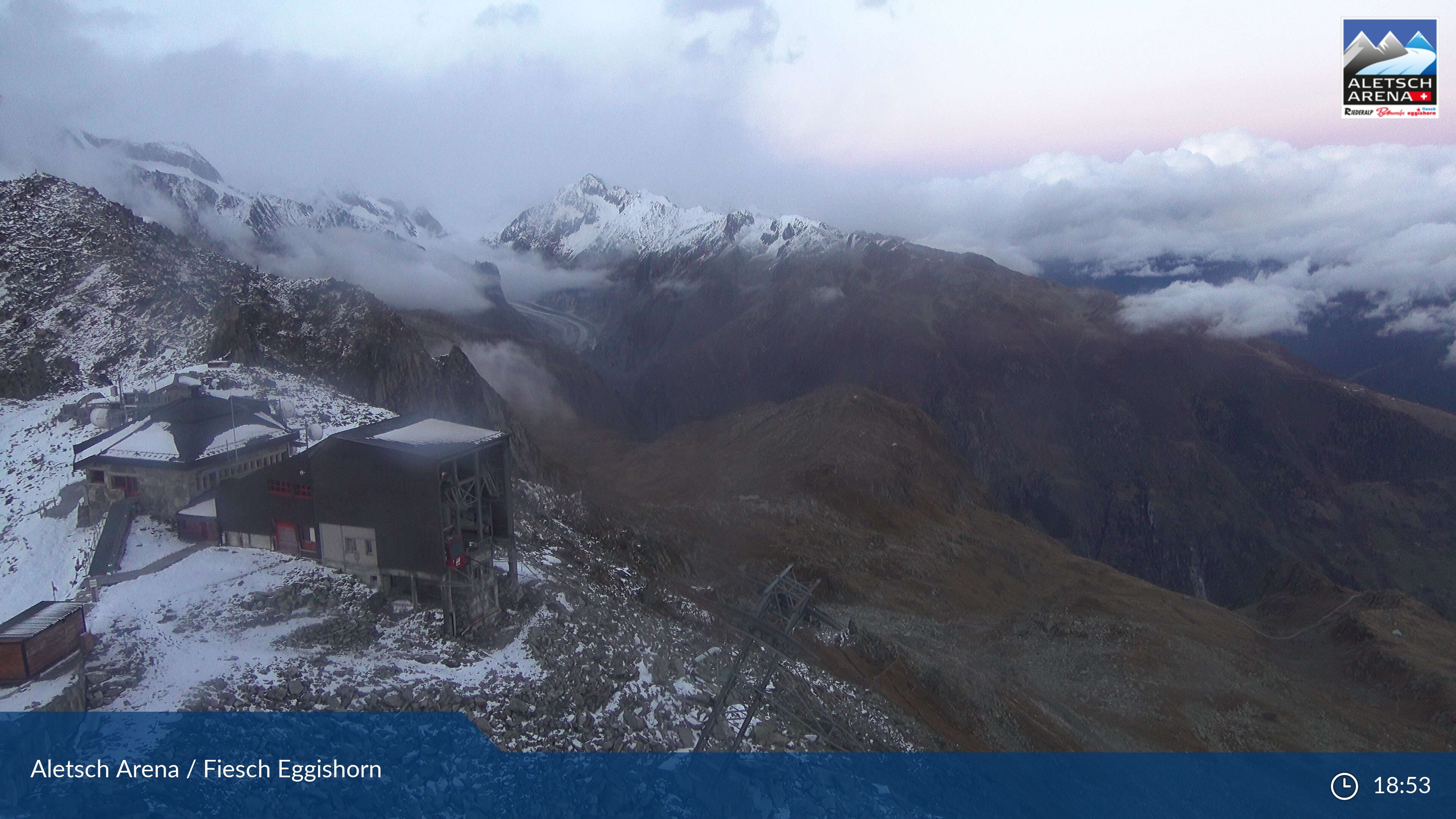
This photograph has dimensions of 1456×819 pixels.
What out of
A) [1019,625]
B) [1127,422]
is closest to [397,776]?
[1019,625]

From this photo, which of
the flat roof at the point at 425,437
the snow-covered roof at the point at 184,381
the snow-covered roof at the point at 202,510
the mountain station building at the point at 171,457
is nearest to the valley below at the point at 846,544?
the snow-covered roof at the point at 202,510

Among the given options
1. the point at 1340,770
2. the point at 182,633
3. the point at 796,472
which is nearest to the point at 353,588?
the point at 182,633

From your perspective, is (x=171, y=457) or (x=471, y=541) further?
(x=171, y=457)

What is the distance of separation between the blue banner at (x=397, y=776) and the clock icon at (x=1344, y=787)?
2156 centimetres

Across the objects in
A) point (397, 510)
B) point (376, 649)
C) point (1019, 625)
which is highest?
point (397, 510)

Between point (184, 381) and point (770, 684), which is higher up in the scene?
point (184, 381)

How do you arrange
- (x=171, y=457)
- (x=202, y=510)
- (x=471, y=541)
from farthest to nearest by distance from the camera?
1. (x=171, y=457)
2. (x=202, y=510)
3. (x=471, y=541)

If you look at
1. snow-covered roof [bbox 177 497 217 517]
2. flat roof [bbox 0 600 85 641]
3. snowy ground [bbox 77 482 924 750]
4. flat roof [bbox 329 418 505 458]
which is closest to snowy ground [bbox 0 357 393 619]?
snow-covered roof [bbox 177 497 217 517]

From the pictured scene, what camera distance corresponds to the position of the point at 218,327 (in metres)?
52.3

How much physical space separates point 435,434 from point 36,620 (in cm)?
1077

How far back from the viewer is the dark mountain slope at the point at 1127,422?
129625 millimetres

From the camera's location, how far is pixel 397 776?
57.7 feet

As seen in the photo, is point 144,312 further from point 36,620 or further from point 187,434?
point 36,620

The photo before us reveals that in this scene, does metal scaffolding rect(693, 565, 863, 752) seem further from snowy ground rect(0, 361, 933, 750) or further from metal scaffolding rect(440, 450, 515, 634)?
metal scaffolding rect(440, 450, 515, 634)
